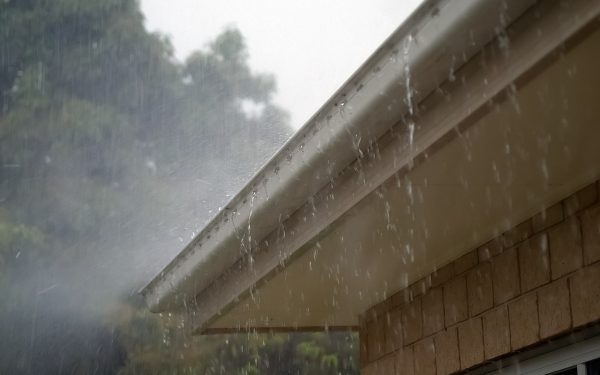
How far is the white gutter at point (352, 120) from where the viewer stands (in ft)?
9.60

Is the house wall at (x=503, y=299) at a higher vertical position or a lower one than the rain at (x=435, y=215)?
lower

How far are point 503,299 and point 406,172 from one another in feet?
3.00

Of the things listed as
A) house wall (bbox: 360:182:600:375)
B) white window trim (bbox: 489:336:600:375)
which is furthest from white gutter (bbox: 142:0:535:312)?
white window trim (bbox: 489:336:600:375)

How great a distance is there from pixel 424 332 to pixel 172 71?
17.4 meters

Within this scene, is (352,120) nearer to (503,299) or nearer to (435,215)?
(435,215)

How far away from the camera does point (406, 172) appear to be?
3.67 m

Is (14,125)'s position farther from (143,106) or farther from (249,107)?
(249,107)

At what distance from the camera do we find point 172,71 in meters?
21.7

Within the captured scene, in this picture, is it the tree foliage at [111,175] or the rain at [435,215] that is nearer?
the rain at [435,215]

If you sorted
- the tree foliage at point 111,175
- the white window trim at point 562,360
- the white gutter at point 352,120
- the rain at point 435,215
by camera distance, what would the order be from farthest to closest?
the tree foliage at point 111,175 < the white window trim at point 562,360 < the rain at point 435,215 < the white gutter at point 352,120

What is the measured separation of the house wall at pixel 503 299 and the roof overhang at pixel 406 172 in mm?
78

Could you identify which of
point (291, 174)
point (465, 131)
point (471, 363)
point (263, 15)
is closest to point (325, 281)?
point (471, 363)

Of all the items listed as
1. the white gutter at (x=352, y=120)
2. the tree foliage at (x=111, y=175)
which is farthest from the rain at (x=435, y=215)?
the tree foliage at (x=111, y=175)

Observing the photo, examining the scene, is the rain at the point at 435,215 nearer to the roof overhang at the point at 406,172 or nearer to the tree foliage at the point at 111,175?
the roof overhang at the point at 406,172
